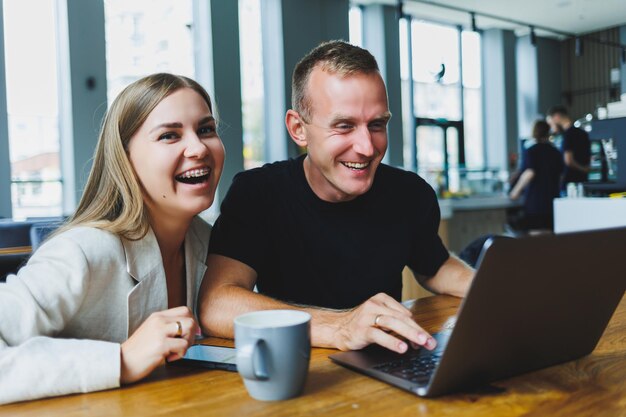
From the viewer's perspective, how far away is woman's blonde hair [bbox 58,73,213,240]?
1035 millimetres

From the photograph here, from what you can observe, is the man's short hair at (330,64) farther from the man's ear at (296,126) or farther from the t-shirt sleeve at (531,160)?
the t-shirt sleeve at (531,160)

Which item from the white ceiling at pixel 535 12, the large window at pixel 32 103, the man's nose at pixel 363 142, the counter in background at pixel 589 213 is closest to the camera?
the man's nose at pixel 363 142

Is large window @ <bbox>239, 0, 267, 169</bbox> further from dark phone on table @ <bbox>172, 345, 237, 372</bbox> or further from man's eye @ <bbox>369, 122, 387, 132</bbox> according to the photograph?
dark phone on table @ <bbox>172, 345, 237, 372</bbox>

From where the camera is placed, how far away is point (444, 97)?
930 centimetres

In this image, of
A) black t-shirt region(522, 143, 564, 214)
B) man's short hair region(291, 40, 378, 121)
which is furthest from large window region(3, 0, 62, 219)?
man's short hair region(291, 40, 378, 121)

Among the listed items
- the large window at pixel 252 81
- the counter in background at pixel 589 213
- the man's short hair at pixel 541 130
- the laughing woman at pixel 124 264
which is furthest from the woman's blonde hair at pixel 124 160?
the large window at pixel 252 81

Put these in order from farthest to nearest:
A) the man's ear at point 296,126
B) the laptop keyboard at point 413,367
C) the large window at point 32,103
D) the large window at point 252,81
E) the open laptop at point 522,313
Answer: the large window at point 252,81 → the large window at point 32,103 → the man's ear at point 296,126 → the laptop keyboard at point 413,367 → the open laptop at point 522,313

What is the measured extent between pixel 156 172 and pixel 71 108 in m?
4.97

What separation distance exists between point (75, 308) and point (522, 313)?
2.04 feet

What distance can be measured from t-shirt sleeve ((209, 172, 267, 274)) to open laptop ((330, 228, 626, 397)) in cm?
49

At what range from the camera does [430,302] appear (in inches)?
52.2

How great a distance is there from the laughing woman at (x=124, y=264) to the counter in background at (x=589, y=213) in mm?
2247

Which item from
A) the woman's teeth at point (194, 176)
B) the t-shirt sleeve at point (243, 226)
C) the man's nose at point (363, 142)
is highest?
the man's nose at point (363, 142)

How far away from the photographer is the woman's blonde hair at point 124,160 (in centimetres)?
104
